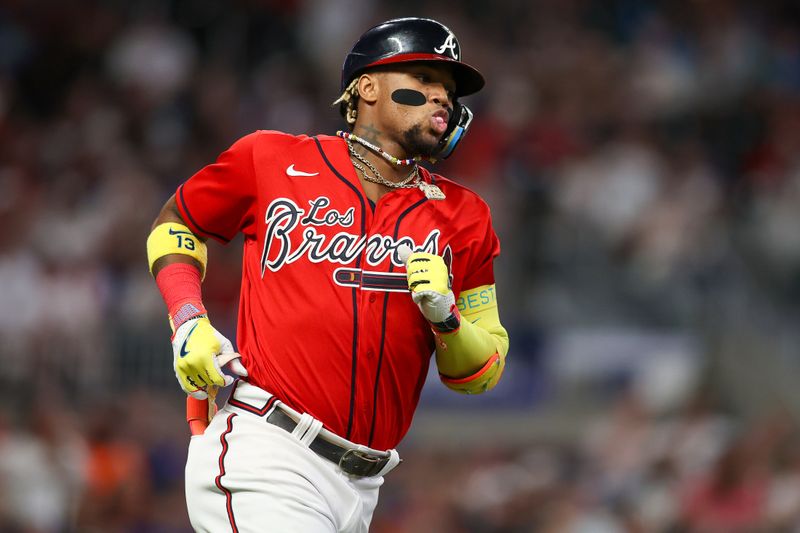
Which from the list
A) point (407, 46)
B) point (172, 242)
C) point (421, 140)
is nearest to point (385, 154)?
point (421, 140)

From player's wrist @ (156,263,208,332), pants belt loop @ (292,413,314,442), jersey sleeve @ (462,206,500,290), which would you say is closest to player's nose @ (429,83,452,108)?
jersey sleeve @ (462,206,500,290)

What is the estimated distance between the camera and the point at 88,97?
13.1m

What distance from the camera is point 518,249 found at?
10.8m

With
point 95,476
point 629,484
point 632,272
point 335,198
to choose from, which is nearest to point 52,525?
A: point 95,476

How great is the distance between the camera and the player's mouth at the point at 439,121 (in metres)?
4.54

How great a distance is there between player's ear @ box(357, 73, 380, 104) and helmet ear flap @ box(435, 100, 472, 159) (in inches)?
10.8

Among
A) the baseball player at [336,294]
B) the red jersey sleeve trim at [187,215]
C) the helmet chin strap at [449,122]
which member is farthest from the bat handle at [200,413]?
the helmet chin strap at [449,122]

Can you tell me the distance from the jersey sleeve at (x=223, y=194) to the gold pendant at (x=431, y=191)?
57cm

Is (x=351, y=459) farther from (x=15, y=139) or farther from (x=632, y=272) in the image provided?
(x=15, y=139)

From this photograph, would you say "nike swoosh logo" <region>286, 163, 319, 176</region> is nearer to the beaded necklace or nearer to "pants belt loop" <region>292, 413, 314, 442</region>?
the beaded necklace

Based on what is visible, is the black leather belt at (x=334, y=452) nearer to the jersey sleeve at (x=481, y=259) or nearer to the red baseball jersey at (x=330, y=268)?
the red baseball jersey at (x=330, y=268)

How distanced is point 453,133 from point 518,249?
6.24 m

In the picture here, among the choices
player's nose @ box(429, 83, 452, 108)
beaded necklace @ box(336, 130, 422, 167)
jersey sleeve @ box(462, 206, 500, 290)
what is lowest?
jersey sleeve @ box(462, 206, 500, 290)

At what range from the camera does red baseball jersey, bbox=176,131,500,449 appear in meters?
4.31
